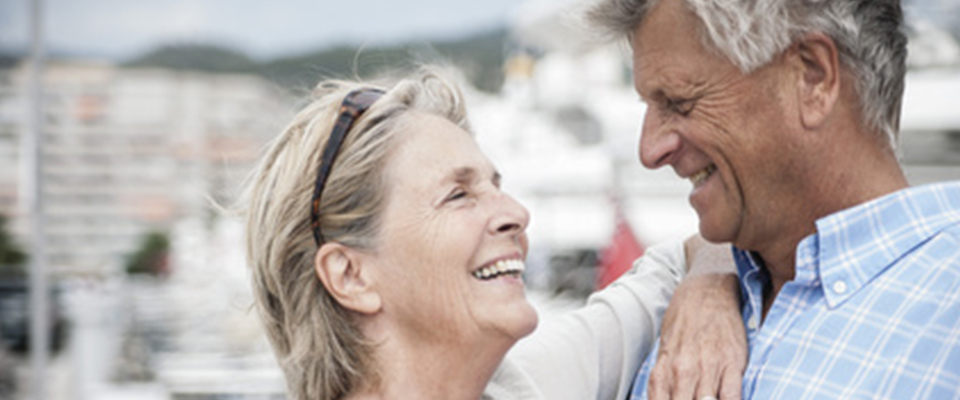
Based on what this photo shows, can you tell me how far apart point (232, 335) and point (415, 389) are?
5006 mm

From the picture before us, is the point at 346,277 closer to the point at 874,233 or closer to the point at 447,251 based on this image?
the point at 447,251

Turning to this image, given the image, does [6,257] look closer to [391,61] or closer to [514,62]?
[514,62]

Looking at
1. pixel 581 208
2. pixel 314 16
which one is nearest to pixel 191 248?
pixel 581 208

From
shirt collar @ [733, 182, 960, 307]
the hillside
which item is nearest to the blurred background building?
the hillside

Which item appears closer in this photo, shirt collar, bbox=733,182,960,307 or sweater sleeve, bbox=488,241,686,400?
shirt collar, bbox=733,182,960,307

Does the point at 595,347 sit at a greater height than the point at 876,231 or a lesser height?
lesser

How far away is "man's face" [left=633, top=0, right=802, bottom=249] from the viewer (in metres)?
1.51

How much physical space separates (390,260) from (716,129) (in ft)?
1.74

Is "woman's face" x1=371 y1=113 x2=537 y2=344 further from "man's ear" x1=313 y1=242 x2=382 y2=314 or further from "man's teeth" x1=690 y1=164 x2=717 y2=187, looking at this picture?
"man's teeth" x1=690 y1=164 x2=717 y2=187

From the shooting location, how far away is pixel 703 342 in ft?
4.92

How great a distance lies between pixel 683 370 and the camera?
1.47m

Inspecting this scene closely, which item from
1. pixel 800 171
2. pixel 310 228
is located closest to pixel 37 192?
pixel 310 228

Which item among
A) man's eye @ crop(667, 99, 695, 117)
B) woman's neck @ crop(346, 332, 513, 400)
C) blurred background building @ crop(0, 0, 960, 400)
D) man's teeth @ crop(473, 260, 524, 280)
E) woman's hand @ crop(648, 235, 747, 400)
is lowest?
blurred background building @ crop(0, 0, 960, 400)

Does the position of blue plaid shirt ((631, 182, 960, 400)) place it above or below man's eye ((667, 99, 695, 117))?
below
